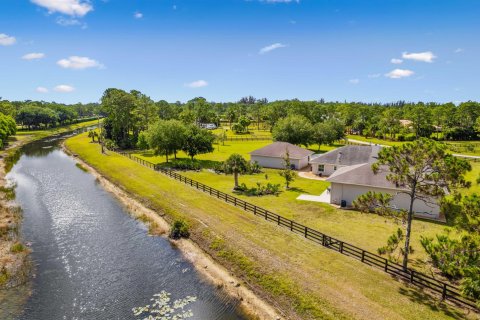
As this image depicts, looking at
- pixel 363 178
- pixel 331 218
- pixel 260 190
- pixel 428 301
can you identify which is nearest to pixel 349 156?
pixel 363 178

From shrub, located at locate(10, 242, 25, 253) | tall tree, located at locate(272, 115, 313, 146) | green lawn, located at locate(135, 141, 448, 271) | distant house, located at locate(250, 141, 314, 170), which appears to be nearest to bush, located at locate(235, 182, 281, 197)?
green lawn, located at locate(135, 141, 448, 271)

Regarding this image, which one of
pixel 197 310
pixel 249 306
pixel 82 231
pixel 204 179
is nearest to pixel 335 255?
pixel 249 306

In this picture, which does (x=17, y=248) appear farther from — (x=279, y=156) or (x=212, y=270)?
(x=279, y=156)

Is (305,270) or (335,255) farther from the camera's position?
(335,255)

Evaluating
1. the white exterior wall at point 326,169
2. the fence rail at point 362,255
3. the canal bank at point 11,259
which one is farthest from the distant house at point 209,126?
the fence rail at point 362,255

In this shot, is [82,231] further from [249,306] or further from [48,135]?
[48,135]

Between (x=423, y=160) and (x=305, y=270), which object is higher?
(x=423, y=160)
